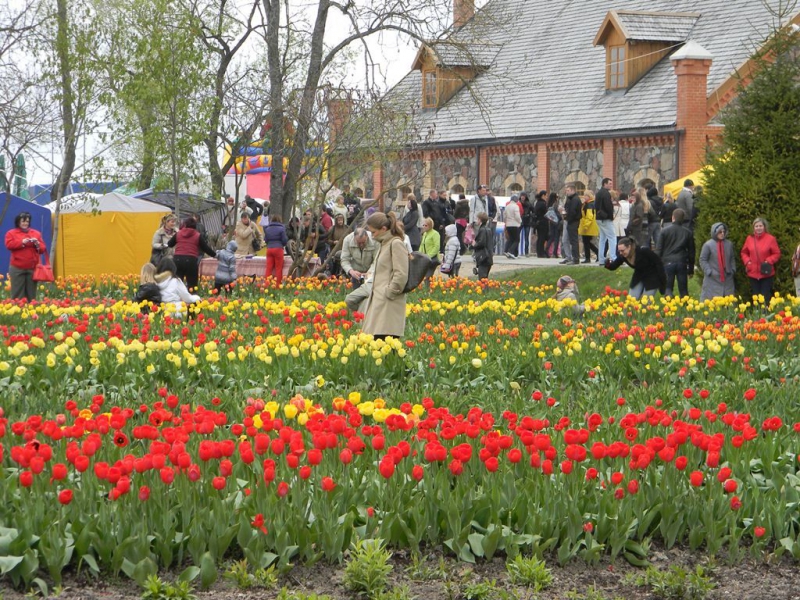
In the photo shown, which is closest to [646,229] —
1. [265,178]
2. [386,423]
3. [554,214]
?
[554,214]

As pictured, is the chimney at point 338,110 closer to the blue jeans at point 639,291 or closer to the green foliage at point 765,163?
the green foliage at point 765,163

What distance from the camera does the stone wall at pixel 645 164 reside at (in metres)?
34.7

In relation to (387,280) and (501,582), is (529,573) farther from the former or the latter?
(387,280)

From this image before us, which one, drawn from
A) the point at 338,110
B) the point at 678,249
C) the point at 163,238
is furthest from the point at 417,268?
the point at 338,110

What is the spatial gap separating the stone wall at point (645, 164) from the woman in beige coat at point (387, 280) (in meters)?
22.9

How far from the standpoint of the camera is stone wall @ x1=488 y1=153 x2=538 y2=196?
132ft

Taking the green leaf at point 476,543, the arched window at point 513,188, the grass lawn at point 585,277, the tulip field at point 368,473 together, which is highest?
the arched window at point 513,188

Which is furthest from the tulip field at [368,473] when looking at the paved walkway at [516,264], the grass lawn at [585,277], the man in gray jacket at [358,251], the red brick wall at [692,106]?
the red brick wall at [692,106]

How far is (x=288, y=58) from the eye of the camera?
35.3m

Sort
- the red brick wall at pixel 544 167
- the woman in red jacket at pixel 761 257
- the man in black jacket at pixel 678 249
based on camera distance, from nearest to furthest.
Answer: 1. the woman in red jacket at pixel 761 257
2. the man in black jacket at pixel 678 249
3. the red brick wall at pixel 544 167

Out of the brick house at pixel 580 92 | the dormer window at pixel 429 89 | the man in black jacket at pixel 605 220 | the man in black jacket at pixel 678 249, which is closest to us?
the man in black jacket at pixel 678 249

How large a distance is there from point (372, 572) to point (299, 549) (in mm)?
419

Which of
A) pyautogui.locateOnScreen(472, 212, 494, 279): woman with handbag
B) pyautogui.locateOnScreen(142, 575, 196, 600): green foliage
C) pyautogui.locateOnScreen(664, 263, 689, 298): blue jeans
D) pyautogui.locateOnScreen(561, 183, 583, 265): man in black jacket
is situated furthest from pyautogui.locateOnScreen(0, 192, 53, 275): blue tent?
pyautogui.locateOnScreen(142, 575, 196, 600): green foliage

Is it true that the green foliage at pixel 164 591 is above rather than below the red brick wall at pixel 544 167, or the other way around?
below
